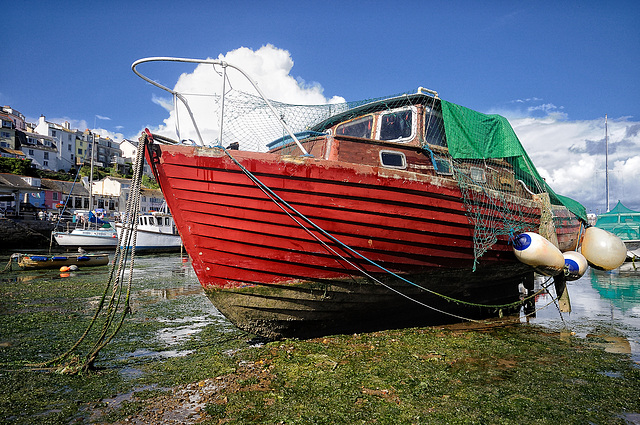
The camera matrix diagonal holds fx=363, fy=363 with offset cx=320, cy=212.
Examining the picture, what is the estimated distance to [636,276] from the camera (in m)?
16.4

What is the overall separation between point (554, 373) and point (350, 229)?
3.12 metres

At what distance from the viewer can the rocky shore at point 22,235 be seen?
103 feet

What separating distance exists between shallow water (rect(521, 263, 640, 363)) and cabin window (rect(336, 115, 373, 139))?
5.20 m

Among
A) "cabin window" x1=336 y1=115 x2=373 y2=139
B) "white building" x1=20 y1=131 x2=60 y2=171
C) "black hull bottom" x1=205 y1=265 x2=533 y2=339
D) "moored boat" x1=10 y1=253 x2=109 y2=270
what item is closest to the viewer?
"black hull bottom" x1=205 y1=265 x2=533 y2=339

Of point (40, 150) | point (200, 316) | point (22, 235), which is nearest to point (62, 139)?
point (40, 150)

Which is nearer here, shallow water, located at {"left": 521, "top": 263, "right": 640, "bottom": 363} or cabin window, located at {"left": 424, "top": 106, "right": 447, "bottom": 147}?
shallow water, located at {"left": 521, "top": 263, "right": 640, "bottom": 363}

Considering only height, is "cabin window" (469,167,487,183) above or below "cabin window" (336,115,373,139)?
below

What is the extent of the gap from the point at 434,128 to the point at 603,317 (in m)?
5.82

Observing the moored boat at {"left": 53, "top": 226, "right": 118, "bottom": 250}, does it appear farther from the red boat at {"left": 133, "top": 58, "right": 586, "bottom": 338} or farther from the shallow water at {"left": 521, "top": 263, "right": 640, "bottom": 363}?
the shallow water at {"left": 521, "top": 263, "right": 640, "bottom": 363}

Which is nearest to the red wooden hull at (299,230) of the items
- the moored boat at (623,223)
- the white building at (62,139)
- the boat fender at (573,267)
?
the boat fender at (573,267)

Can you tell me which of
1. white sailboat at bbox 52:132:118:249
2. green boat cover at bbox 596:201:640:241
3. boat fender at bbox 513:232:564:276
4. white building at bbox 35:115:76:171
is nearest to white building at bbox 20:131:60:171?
white building at bbox 35:115:76:171

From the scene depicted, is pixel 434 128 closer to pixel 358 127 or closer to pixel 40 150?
pixel 358 127

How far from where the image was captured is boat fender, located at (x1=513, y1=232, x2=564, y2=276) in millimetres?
6586

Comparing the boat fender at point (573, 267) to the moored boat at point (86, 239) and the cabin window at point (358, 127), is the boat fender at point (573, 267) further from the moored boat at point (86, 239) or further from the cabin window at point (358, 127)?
the moored boat at point (86, 239)
